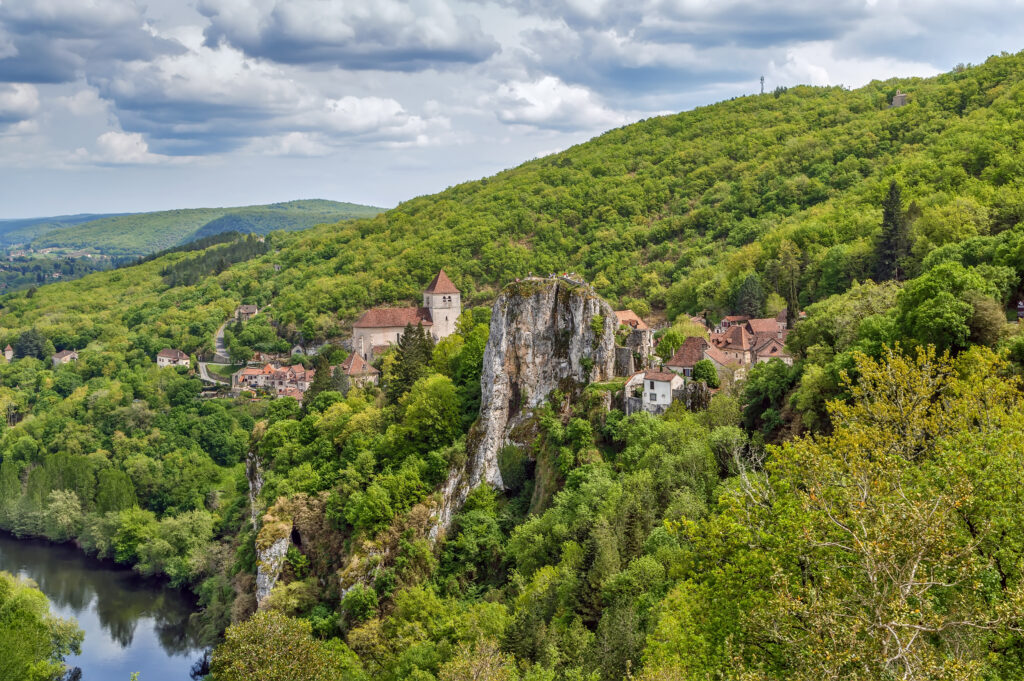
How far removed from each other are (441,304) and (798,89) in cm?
8547

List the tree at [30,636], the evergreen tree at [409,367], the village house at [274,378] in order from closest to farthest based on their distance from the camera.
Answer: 1. the tree at [30,636]
2. the evergreen tree at [409,367]
3. the village house at [274,378]

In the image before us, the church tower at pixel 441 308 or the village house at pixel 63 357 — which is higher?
the church tower at pixel 441 308

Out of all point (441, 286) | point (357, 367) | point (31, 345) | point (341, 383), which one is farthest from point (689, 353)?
point (31, 345)

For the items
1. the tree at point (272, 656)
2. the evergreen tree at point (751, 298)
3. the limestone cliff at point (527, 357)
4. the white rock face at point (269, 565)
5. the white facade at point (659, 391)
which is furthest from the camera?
the evergreen tree at point (751, 298)

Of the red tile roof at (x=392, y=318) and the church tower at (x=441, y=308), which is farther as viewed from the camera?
the church tower at (x=441, y=308)

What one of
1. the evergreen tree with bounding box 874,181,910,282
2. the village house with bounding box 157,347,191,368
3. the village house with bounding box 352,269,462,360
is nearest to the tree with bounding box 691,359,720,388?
the evergreen tree with bounding box 874,181,910,282

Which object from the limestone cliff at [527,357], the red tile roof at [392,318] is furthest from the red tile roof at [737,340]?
the red tile roof at [392,318]

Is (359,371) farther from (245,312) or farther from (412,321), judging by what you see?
(245,312)

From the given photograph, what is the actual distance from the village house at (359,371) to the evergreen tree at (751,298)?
30.9m

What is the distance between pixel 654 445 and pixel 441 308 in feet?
155

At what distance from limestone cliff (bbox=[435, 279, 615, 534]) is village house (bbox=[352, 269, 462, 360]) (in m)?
34.2

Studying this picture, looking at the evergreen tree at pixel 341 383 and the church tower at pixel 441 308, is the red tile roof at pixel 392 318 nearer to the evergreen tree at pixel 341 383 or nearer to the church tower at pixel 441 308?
the church tower at pixel 441 308

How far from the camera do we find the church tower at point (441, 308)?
80688 millimetres

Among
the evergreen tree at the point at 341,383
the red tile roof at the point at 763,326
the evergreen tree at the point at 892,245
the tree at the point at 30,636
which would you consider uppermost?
the evergreen tree at the point at 892,245
